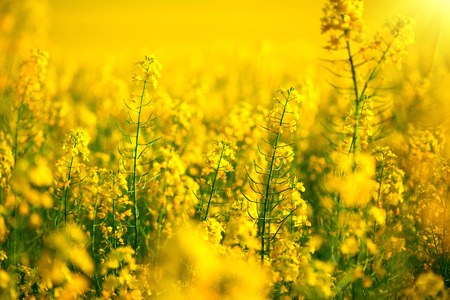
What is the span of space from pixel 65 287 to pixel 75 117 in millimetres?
4225

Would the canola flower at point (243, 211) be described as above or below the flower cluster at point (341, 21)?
below

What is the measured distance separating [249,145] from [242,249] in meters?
2.33

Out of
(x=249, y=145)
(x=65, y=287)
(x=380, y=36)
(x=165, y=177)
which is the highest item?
(x=380, y=36)

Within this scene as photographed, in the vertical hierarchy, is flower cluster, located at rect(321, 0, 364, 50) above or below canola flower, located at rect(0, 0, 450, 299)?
above

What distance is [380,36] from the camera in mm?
2574

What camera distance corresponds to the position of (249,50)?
12.7 m

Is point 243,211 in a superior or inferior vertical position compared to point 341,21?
inferior

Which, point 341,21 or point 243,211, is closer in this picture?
point 341,21

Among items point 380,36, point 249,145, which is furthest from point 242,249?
point 249,145

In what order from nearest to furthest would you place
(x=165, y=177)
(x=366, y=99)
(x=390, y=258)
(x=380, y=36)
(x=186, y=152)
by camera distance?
(x=380, y=36), (x=366, y=99), (x=390, y=258), (x=165, y=177), (x=186, y=152)

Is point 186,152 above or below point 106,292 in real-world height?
above

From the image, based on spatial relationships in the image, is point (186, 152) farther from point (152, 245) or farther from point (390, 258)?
point (390, 258)

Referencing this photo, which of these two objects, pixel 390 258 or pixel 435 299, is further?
pixel 390 258

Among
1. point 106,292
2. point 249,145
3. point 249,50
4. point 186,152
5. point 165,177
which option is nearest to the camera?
point 106,292
